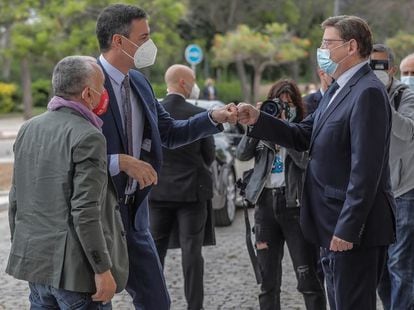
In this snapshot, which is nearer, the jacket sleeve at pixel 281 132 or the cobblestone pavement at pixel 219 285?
the jacket sleeve at pixel 281 132

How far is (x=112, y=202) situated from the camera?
154 inches

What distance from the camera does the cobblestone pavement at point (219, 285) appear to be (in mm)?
6877

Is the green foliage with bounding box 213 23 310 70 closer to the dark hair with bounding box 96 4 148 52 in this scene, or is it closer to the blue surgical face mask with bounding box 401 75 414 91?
the blue surgical face mask with bounding box 401 75 414 91

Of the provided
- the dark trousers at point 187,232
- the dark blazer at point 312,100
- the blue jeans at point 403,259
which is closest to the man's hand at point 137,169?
the blue jeans at point 403,259

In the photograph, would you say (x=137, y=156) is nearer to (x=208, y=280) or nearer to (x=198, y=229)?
(x=198, y=229)

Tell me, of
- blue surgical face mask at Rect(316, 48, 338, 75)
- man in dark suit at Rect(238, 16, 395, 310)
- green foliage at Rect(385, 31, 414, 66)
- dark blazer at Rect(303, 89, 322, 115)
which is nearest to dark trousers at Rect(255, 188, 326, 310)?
man in dark suit at Rect(238, 16, 395, 310)

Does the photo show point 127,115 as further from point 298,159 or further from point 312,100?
point 312,100

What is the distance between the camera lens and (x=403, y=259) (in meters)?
5.73

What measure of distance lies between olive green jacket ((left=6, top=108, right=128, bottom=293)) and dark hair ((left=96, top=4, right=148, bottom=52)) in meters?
0.88

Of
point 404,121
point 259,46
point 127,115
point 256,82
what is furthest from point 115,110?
point 256,82

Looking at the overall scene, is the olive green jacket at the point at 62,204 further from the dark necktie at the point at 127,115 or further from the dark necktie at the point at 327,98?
the dark necktie at the point at 327,98

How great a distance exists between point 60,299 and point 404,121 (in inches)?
100

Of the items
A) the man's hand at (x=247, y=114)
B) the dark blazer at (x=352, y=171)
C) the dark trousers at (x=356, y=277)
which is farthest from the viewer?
the man's hand at (x=247, y=114)

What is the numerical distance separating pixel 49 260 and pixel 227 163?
7.82m
